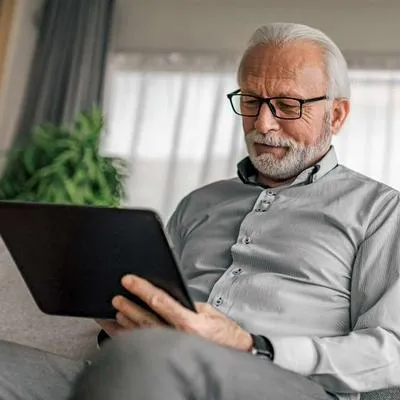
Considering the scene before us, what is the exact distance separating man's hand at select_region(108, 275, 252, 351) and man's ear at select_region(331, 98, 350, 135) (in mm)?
644

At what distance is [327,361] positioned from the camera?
3.80 feet

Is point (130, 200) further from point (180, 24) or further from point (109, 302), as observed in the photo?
point (109, 302)

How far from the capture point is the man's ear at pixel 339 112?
1579 millimetres

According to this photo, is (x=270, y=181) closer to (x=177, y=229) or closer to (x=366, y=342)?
(x=177, y=229)

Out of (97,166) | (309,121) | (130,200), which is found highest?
(309,121)

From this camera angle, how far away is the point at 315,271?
1.34 metres

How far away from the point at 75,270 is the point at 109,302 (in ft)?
0.23

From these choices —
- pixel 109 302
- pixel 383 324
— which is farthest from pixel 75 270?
pixel 383 324

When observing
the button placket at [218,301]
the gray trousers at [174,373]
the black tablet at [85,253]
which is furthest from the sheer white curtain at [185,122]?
the gray trousers at [174,373]

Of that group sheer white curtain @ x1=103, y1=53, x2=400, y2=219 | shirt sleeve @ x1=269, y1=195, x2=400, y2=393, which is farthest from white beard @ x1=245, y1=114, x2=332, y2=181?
sheer white curtain @ x1=103, y1=53, x2=400, y2=219

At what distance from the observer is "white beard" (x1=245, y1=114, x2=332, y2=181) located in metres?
1.53

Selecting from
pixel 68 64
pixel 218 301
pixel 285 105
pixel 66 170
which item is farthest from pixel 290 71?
pixel 68 64

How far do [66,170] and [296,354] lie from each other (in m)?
2.00

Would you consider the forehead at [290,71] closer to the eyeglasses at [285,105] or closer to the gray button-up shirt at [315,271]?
the eyeglasses at [285,105]
